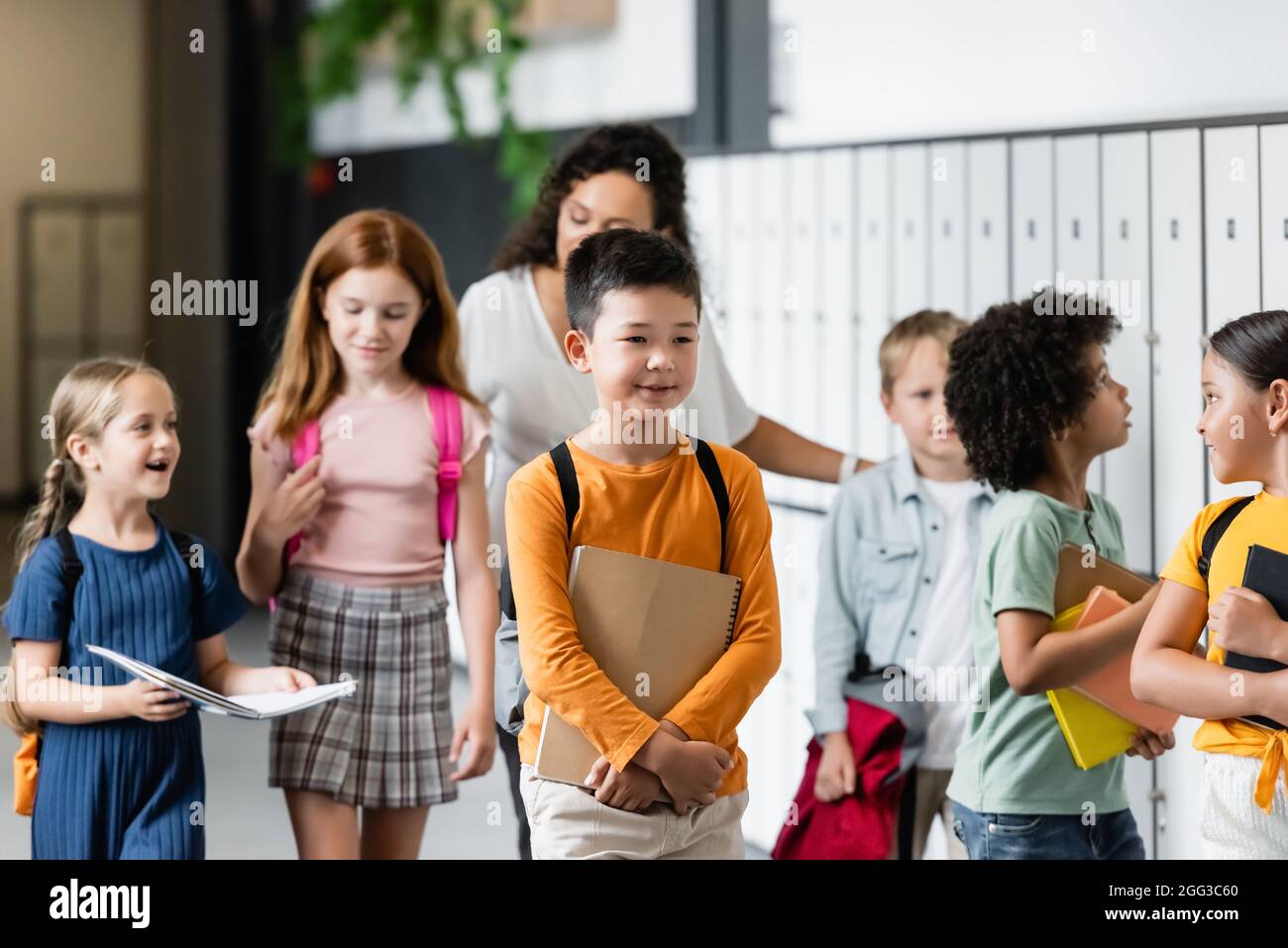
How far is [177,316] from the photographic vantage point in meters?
5.52

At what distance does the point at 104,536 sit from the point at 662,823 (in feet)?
2.97

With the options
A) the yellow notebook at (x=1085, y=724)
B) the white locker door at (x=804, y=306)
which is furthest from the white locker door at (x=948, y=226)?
the yellow notebook at (x=1085, y=724)

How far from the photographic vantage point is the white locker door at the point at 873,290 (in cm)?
288

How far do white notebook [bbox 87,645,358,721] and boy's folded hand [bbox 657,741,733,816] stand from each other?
1.72 feet

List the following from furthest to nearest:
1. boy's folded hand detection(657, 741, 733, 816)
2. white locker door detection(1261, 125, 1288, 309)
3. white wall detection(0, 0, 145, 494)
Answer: white wall detection(0, 0, 145, 494), white locker door detection(1261, 125, 1288, 309), boy's folded hand detection(657, 741, 733, 816)

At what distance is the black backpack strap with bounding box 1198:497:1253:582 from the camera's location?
71.7 inches

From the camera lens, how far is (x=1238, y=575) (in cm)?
178

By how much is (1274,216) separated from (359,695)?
158 centimetres

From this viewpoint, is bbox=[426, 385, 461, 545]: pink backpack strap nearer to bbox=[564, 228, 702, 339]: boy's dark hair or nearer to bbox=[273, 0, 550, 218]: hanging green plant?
bbox=[564, 228, 702, 339]: boy's dark hair

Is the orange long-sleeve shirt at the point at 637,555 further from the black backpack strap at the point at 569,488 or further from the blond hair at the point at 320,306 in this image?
the blond hair at the point at 320,306

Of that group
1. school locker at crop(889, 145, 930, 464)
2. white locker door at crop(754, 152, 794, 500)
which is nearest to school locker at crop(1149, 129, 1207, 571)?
school locker at crop(889, 145, 930, 464)

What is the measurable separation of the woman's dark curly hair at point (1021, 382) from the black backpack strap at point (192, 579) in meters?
1.14

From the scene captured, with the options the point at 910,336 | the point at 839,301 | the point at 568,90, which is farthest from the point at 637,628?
the point at 568,90

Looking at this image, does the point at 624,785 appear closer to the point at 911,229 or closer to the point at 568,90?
the point at 911,229
